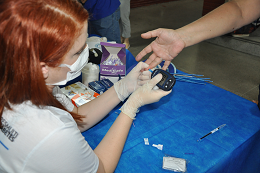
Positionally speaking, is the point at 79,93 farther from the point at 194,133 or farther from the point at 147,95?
the point at 194,133

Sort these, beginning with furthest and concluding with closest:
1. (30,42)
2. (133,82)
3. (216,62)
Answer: (216,62) → (133,82) → (30,42)

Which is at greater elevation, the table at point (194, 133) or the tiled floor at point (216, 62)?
the table at point (194, 133)

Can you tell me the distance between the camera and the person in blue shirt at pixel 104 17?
2.34m

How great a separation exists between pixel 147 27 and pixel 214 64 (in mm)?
2223

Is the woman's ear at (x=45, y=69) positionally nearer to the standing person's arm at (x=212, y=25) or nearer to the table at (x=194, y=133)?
the table at (x=194, y=133)

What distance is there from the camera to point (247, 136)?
3.34 ft

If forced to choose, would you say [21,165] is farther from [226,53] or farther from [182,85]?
[226,53]

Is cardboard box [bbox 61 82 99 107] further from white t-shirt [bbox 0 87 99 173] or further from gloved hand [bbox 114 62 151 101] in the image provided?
white t-shirt [bbox 0 87 99 173]

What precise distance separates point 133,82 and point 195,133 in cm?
43

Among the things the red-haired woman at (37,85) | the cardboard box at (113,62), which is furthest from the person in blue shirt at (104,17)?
the red-haired woman at (37,85)

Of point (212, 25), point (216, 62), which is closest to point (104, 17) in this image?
point (212, 25)

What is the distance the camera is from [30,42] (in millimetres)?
610

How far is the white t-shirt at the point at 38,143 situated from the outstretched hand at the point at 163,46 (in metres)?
0.75

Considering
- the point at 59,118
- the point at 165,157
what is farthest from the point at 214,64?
the point at 59,118
